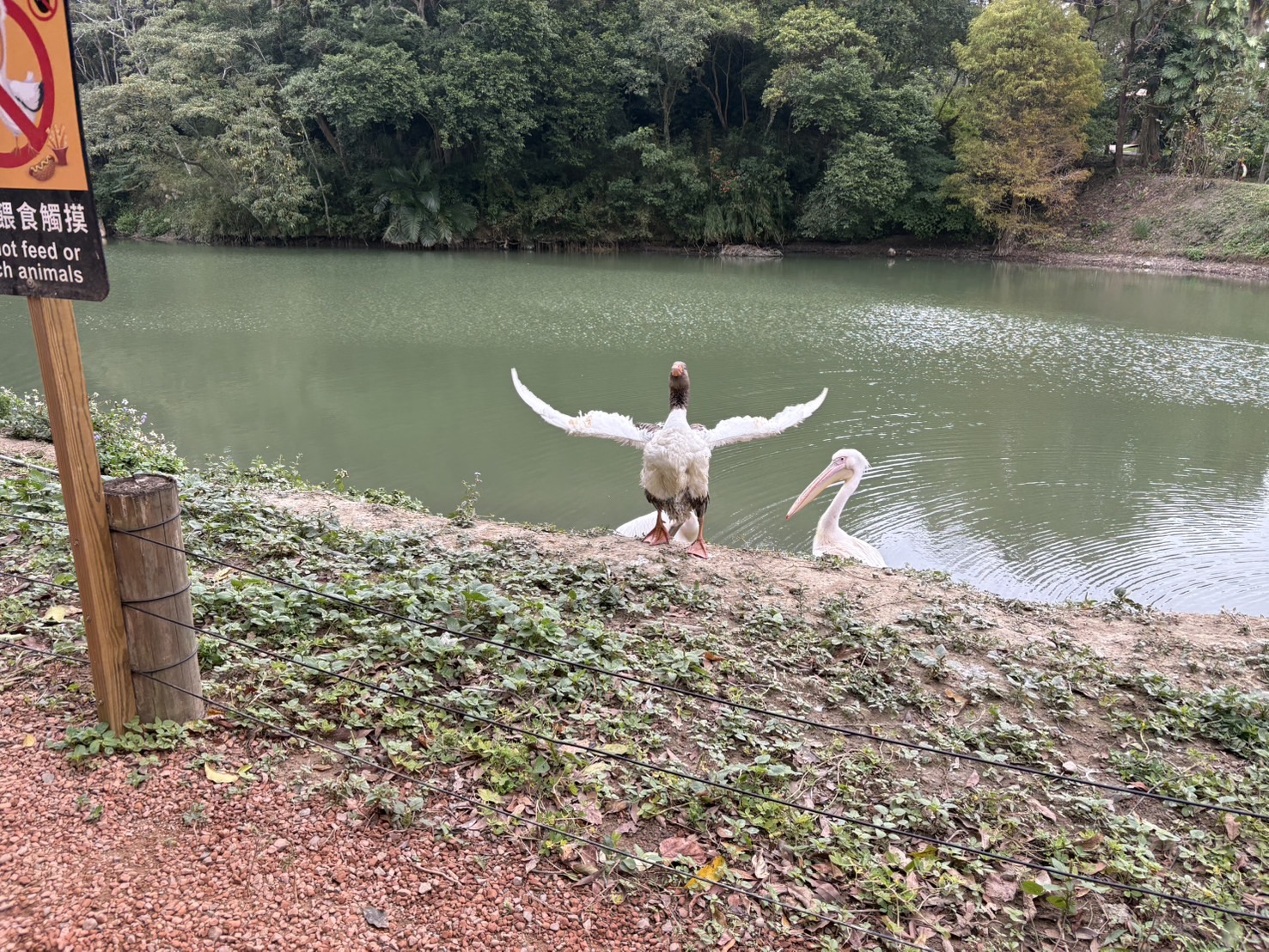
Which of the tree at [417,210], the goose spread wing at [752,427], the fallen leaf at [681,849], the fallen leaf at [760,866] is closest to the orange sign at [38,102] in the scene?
the fallen leaf at [681,849]

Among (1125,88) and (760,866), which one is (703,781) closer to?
(760,866)

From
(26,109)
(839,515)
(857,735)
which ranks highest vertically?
(26,109)

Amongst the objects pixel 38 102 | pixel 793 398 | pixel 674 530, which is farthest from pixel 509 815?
pixel 793 398

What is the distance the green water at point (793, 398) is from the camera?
777 cm

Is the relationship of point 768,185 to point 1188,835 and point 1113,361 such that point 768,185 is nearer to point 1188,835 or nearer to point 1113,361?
point 1113,361

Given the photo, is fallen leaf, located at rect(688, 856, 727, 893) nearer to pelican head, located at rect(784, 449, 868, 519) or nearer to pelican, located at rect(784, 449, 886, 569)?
pelican, located at rect(784, 449, 886, 569)

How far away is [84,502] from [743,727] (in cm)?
217

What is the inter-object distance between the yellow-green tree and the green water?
7630 mm

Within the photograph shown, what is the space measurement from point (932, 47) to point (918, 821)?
32180mm

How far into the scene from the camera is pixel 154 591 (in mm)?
2449

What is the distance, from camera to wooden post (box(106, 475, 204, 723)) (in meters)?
2.39

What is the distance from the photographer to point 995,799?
268 centimetres

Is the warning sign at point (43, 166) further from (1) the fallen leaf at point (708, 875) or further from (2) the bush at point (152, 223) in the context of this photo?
(2) the bush at point (152, 223)

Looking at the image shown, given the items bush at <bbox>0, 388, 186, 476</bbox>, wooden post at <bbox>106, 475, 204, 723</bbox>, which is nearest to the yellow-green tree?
bush at <bbox>0, 388, 186, 476</bbox>
